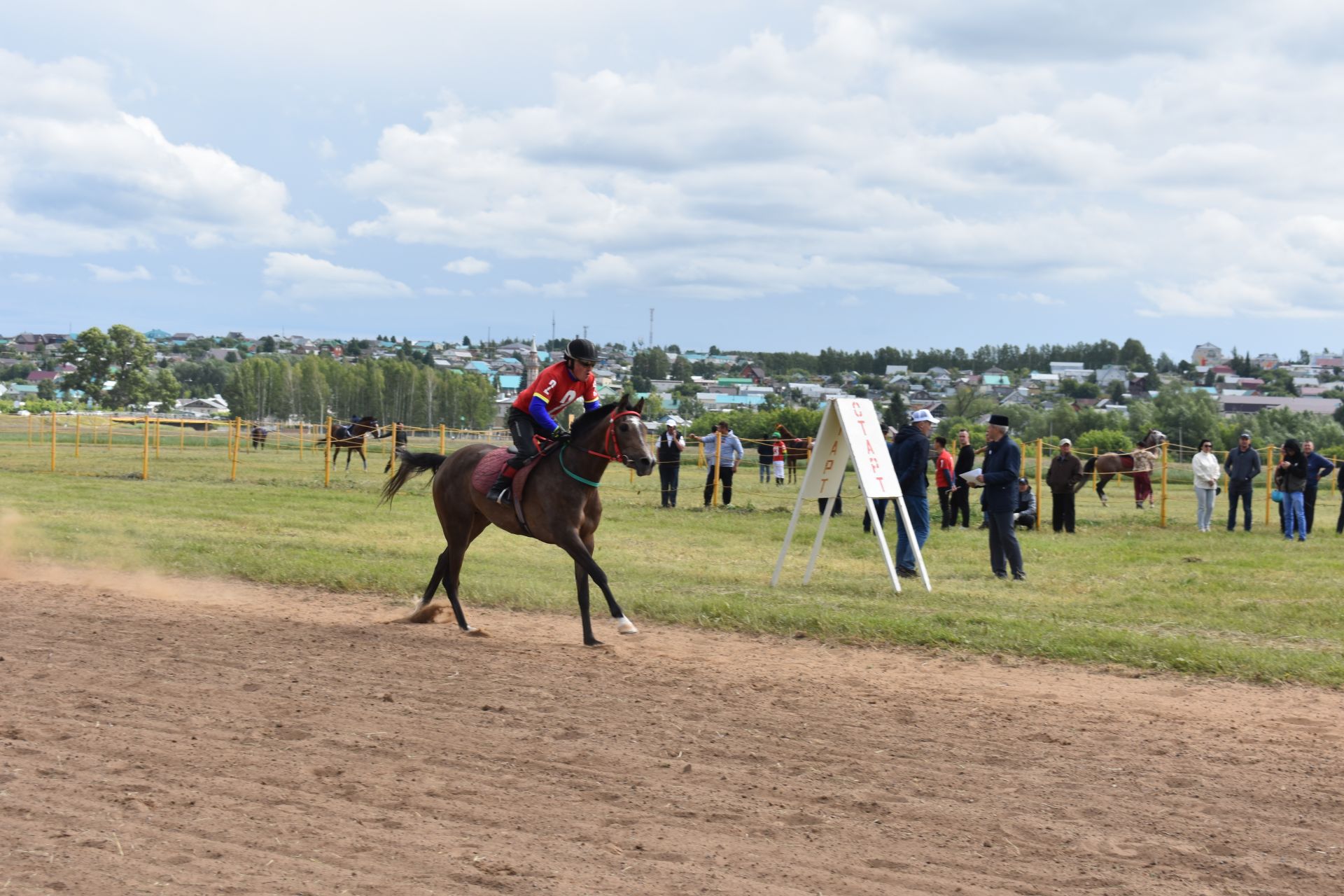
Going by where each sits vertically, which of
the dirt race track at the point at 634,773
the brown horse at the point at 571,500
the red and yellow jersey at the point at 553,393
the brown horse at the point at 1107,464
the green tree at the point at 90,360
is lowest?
the dirt race track at the point at 634,773

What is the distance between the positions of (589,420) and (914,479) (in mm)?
6968

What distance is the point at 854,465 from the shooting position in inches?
544

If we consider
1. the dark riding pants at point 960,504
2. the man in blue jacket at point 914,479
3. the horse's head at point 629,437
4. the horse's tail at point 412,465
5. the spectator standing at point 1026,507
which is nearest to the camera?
the horse's head at point 629,437

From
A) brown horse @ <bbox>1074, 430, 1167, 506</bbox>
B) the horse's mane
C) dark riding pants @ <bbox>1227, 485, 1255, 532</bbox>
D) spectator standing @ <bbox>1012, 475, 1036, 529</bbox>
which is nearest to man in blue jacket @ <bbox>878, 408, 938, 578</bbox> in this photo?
the horse's mane

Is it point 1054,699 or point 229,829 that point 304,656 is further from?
point 1054,699

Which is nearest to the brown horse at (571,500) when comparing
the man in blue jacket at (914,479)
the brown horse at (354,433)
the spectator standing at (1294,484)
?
the man in blue jacket at (914,479)

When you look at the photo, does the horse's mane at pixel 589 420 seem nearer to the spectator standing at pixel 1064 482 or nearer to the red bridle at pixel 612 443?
the red bridle at pixel 612 443

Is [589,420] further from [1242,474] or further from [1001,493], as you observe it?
[1242,474]

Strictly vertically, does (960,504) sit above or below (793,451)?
below

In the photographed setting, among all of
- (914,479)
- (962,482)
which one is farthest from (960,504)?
(914,479)

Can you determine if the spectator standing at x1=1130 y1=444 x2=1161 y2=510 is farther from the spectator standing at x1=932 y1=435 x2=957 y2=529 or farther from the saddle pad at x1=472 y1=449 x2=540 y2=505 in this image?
the saddle pad at x1=472 y1=449 x2=540 y2=505

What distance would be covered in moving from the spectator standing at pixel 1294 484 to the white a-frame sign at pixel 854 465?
11.9m

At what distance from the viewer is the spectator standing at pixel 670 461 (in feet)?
86.5

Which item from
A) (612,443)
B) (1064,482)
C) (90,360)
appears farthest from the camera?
(90,360)
